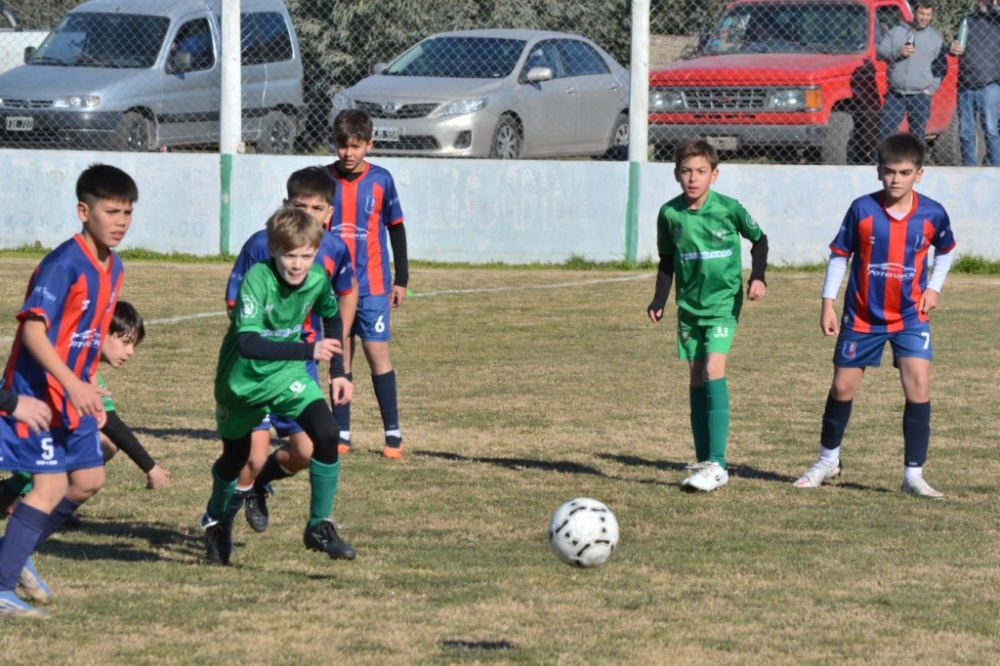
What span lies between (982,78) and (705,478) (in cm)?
961

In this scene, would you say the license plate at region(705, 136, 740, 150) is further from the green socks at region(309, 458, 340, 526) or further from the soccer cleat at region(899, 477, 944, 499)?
the green socks at region(309, 458, 340, 526)

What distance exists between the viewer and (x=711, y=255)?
743 cm

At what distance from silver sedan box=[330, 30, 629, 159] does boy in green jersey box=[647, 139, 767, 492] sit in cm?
862

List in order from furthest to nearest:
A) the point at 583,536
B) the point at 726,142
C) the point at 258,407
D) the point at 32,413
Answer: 1. the point at 726,142
2. the point at 258,407
3. the point at 583,536
4. the point at 32,413

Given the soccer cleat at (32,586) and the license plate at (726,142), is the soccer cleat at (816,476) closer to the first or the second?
the soccer cleat at (32,586)

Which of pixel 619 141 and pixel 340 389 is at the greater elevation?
pixel 619 141

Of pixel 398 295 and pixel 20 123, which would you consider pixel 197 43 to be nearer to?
pixel 20 123

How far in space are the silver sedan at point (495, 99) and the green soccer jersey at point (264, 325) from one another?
1055 centimetres

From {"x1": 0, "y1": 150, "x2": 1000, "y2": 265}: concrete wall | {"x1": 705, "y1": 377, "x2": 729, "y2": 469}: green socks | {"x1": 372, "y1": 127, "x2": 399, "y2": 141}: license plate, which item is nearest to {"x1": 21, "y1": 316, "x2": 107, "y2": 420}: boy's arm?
{"x1": 705, "y1": 377, "x2": 729, "y2": 469}: green socks

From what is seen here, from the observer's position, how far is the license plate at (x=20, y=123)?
16.4 meters

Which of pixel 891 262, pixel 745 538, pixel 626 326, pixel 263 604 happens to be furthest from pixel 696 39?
pixel 263 604

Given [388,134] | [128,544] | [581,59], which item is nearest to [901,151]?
[128,544]

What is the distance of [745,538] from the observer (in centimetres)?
617

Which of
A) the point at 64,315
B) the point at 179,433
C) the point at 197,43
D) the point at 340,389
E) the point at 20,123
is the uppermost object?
the point at 197,43
